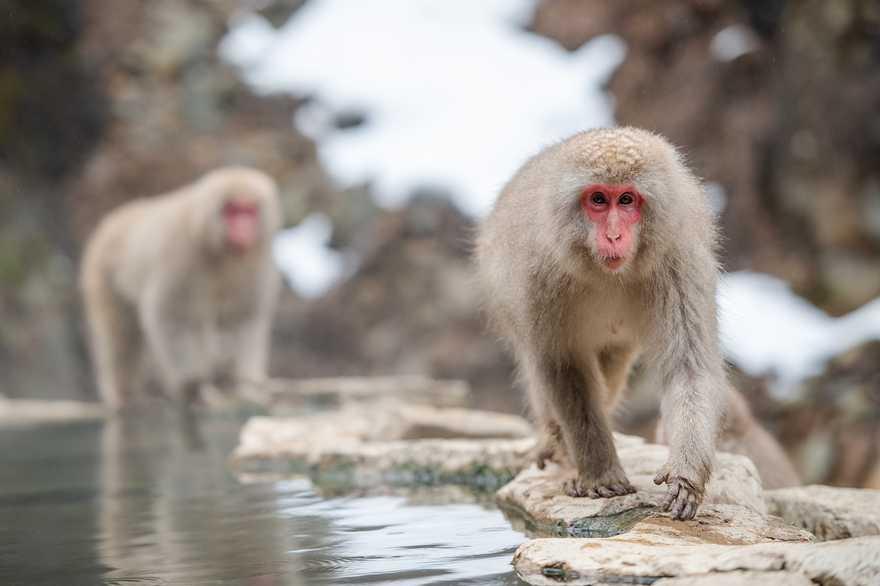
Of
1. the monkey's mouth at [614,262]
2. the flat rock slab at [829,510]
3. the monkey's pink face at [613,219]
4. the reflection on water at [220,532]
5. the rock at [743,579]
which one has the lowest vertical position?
the flat rock slab at [829,510]

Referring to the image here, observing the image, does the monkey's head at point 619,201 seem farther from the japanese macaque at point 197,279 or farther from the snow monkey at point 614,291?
the japanese macaque at point 197,279

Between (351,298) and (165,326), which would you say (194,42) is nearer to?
(351,298)

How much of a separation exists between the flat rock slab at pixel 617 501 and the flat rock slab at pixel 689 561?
1.30ft

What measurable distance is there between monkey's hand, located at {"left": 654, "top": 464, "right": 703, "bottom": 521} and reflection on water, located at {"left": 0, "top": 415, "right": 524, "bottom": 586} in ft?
1.30

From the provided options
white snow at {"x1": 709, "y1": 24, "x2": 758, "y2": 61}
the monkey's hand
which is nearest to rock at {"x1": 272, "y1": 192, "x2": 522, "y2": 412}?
white snow at {"x1": 709, "y1": 24, "x2": 758, "y2": 61}

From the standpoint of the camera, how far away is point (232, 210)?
855 cm

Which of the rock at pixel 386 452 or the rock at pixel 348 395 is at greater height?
the rock at pixel 348 395

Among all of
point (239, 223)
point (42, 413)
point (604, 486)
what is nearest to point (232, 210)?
point (239, 223)

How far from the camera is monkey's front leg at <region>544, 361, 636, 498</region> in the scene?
3.20 metres

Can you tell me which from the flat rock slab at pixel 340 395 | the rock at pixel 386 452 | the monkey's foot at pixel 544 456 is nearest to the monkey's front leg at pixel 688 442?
the monkey's foot at pixel 544 456

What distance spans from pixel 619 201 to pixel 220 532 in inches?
55.9

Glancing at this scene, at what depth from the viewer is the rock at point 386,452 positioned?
4129 millimetres

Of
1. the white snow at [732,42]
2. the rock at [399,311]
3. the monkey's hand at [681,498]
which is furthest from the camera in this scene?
the rock at [399,311]

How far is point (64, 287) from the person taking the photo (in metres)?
12.8
